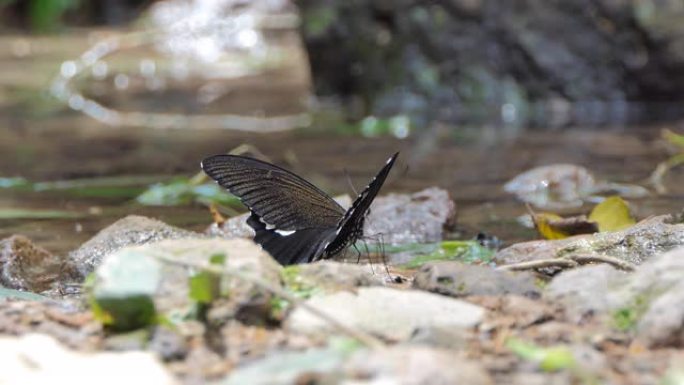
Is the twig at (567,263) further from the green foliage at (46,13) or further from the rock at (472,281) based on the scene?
the green foliage at (46,13)

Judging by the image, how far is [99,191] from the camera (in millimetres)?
5488

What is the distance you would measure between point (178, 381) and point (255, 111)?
6.87 meters

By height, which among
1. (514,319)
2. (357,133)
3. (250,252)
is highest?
(250,252)

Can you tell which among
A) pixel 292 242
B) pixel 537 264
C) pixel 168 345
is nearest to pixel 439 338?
pixel 168 345

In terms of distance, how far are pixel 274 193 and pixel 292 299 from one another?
4.48ft

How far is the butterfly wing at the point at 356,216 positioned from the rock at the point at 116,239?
0.79 m

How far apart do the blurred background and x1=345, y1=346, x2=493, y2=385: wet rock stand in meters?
2.66

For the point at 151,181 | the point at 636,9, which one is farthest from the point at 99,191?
the point at 636,9

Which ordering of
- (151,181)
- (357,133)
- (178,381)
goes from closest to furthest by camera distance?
(178,381)
(151,181)
(357,133)

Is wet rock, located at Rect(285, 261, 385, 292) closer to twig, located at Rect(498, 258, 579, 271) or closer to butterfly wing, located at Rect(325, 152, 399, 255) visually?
twig, located at Rect(498, 258, 579, 271)

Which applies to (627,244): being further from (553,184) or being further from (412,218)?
(553,184)

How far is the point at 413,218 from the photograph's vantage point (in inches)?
180

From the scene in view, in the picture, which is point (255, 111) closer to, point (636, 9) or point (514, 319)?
point (636, 9)

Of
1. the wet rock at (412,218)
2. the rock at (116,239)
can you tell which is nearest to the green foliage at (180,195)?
the wet rock at (412,218)
